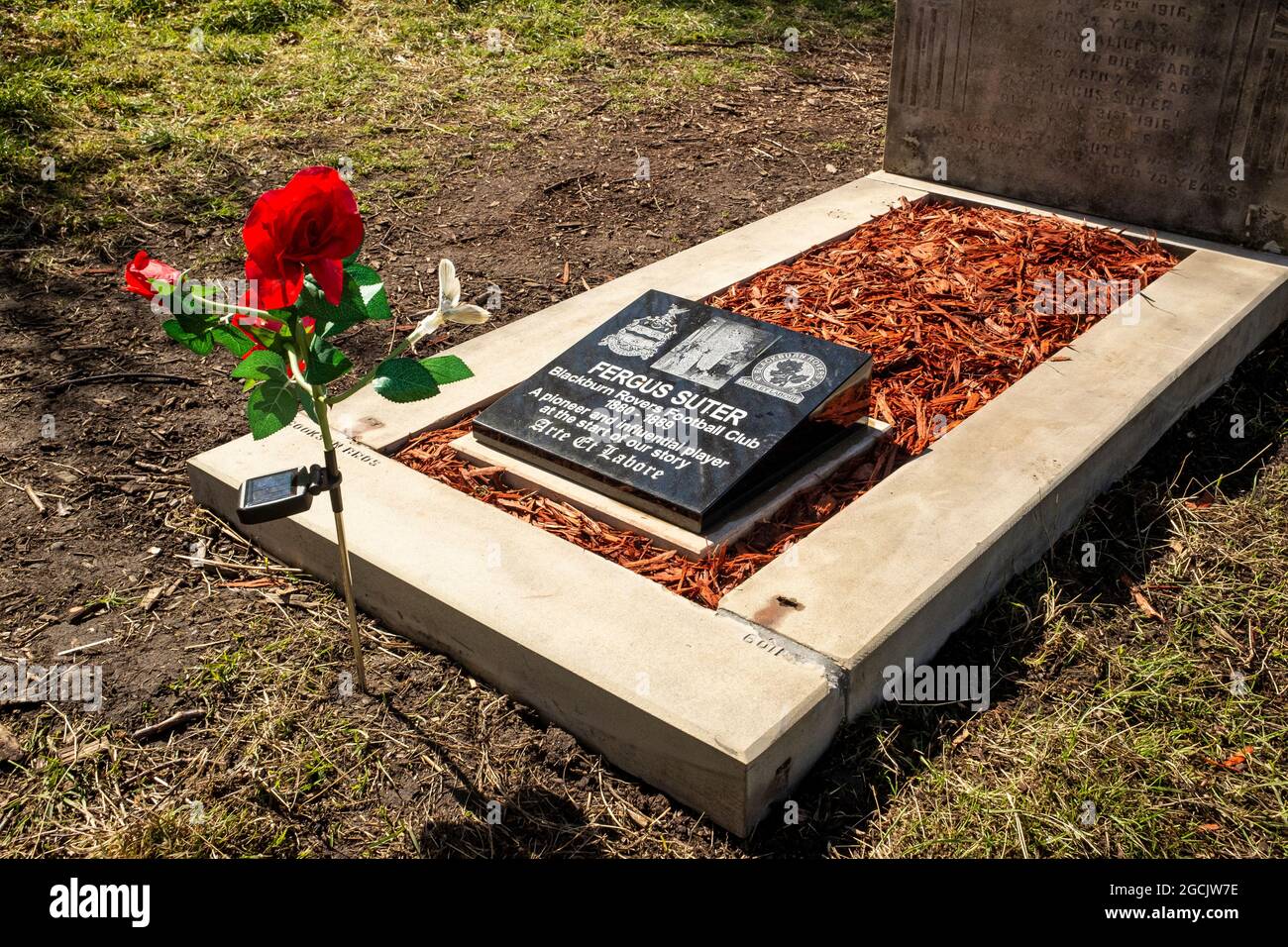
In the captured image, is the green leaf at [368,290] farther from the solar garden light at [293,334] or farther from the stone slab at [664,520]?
the stone slab at [664,520]

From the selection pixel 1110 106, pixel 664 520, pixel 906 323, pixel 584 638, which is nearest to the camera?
pixel 584 638

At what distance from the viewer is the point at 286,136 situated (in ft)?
23.9

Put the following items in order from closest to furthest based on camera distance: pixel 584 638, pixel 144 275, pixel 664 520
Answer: pixel 144 275
pixel 584 638
pixel 664 520

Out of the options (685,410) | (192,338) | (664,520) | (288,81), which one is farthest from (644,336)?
(288,81)

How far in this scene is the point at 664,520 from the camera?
360 cm

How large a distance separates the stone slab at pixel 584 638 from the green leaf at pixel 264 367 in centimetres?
72

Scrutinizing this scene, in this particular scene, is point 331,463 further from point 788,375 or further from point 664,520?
point 788,375

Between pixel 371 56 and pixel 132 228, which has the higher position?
pixel 371 56

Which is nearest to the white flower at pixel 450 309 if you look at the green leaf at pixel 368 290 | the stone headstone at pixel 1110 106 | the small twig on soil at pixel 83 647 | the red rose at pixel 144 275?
the green leaf at pixel 368 290

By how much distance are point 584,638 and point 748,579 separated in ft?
1.70

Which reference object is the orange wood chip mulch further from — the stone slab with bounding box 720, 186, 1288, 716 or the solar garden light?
the solar garden light

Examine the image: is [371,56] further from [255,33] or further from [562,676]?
[562,676]
